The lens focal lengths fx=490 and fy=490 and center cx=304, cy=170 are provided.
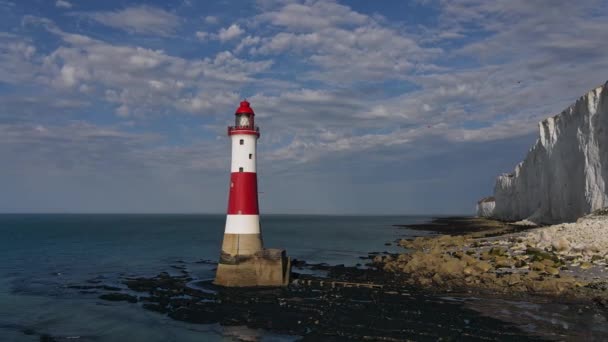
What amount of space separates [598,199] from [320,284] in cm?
3008

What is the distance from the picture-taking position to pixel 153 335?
16.9 metres

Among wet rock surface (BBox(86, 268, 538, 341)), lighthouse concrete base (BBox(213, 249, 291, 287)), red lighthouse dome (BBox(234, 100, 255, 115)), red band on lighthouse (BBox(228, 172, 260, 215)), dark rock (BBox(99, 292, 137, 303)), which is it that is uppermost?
red lighthouse dome (BBox(234, 100, 255, 115))

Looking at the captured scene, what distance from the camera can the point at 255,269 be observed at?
23.2 metres

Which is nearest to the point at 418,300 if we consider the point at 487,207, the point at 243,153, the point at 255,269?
the point at 255,269

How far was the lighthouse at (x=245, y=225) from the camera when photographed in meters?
22.8

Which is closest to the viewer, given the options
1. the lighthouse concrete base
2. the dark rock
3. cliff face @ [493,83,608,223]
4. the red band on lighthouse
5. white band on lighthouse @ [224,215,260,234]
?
the dark rock

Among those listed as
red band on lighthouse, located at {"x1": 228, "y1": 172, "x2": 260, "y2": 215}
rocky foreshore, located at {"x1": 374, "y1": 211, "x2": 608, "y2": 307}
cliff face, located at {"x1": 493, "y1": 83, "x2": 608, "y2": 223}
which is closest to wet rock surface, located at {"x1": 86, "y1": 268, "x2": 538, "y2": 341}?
rocky foreshore, located at {"x1": 374, "y1": 211, "x2": 608, "y2": 307}

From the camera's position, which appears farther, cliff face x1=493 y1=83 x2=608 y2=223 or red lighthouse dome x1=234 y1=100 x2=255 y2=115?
cliff face x1=493 y1=83 x2=608 y2=223

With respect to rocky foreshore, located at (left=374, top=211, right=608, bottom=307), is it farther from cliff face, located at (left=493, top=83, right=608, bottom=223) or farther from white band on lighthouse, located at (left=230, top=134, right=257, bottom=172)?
cliff face, located at (left=493, top=83, right=608, bottom=223)

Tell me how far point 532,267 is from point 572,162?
31.2 meters

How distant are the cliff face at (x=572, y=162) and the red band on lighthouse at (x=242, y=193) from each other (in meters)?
32.4

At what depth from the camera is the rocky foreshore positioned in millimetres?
19891

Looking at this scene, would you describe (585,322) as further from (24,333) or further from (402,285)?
(24,333)

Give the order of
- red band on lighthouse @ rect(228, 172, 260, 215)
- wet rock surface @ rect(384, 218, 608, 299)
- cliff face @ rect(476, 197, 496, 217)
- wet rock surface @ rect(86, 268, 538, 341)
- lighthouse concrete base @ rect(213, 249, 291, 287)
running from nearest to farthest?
wet rock surface @ rect(86, 268, 538, 341)
wet rock surface @ rect(384, 218, 608, 299)
red band on lighthouse @ rect(228, 172, 260, 215)
lighthouse concrete base @ rect(213, 249, 291, 287)
cliff face @ rect(476, 197, 496, 217)
